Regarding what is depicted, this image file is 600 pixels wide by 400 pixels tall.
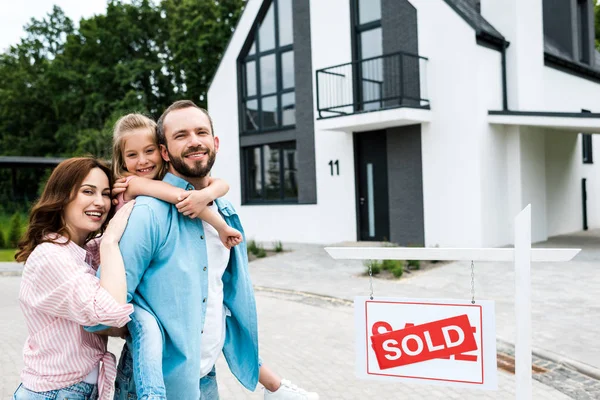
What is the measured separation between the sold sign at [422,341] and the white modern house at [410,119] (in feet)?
35.2

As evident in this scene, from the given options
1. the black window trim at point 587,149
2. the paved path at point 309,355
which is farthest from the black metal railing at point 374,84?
the black window trim at point 587,149

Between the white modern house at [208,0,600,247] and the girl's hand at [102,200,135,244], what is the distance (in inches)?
465

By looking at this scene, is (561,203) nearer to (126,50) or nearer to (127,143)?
(127,143)

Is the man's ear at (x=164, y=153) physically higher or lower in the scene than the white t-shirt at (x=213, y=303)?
higher

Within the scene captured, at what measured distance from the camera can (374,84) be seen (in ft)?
49.9

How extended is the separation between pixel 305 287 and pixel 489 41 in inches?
314

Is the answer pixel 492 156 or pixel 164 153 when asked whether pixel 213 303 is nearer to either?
pixel 164 153

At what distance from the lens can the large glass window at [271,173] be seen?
1780 centimetres

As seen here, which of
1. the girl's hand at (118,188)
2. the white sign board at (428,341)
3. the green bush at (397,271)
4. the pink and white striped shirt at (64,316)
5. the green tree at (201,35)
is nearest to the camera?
the pink and white striped shirt at (64,316)

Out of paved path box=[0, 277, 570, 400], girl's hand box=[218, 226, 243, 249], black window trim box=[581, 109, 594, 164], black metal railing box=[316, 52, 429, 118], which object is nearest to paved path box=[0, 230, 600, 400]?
paved path box=[0, 277, 570, 400]

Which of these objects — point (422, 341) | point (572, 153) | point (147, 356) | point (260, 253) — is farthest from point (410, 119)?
point (147, 356)

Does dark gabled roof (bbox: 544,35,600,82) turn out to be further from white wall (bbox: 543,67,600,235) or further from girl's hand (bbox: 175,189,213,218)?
girl's hand (bbox: 175,189,213,218)

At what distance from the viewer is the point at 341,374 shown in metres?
5.20

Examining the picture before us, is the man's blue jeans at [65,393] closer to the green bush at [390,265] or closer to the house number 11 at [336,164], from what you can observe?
the green bush at [390,265]
